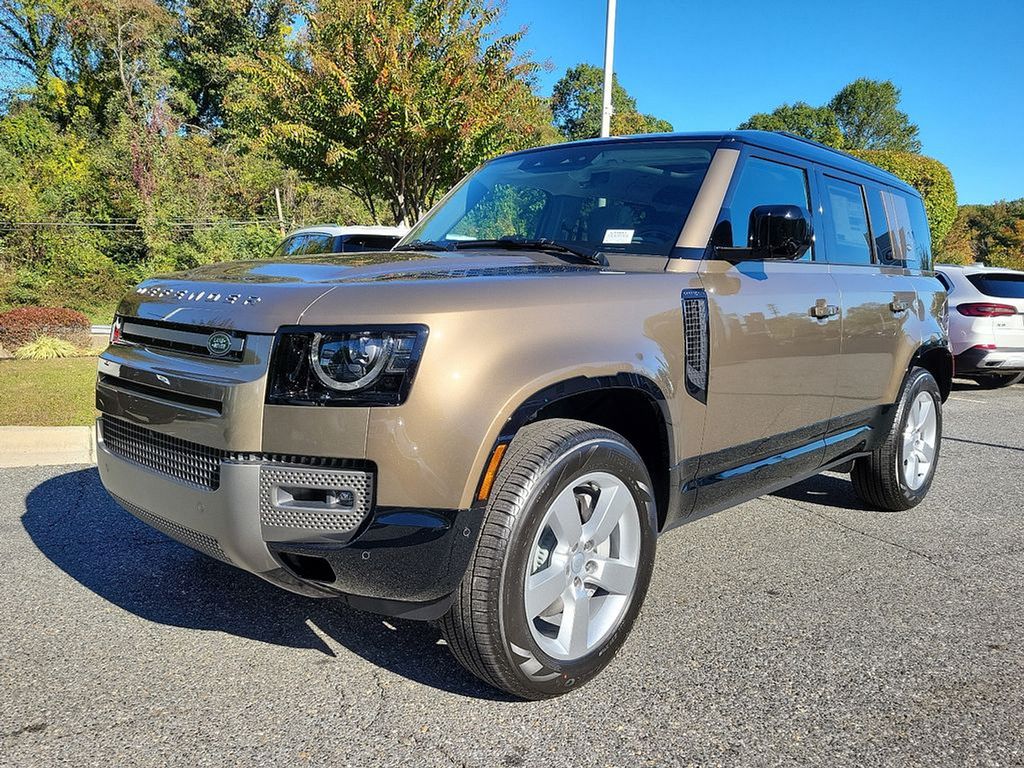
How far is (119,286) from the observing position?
20.3 meters

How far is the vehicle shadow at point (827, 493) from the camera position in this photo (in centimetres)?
489

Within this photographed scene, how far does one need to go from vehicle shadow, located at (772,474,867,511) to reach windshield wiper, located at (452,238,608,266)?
248 cm

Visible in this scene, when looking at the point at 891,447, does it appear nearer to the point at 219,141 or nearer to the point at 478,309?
the point at 478,309

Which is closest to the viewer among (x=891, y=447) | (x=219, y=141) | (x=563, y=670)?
(x=563, y=670)

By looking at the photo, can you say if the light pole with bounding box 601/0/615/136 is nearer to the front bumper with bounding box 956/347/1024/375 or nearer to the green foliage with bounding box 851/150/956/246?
the front bumper with bounding box 956/347/1024/375

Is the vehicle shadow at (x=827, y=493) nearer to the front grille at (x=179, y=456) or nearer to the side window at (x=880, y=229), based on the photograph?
the side window at (x=880, y=229)

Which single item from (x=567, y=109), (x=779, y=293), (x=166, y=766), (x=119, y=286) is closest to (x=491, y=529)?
(x=166, y=766)

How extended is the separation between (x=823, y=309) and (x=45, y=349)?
10286 mm

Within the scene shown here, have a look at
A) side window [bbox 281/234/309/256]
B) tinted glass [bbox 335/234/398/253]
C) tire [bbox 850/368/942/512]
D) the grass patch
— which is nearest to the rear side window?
side window [bbox 281/234/309/256]

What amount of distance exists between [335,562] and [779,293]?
7.06ft

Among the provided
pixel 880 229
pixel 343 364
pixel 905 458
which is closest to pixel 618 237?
pixel 343 364

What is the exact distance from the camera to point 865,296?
392 centimetres

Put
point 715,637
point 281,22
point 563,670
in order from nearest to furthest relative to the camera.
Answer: point 563,670 → point 715,637 → point 281,22

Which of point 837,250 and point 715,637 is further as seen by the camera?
point 837,250
